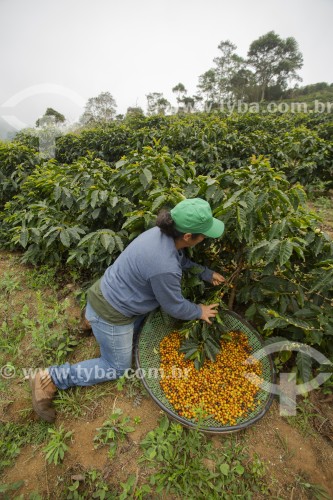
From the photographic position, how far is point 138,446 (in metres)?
1.81

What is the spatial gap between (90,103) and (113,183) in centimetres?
4128

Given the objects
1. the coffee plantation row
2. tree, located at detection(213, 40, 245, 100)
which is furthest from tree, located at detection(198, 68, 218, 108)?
the coffee plantation row

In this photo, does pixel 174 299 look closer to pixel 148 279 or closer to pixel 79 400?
pixel 148 279

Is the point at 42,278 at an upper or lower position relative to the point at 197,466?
upper

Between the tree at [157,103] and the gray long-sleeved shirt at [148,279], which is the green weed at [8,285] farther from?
the tree at [157,103]

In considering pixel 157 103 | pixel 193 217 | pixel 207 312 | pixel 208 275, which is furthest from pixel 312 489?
pixel 157 103

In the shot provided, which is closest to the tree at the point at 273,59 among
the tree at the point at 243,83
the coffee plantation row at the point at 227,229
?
the tree at the point at 243,83

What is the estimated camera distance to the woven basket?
5.96ft

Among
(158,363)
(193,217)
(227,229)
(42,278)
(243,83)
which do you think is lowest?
(158,363)

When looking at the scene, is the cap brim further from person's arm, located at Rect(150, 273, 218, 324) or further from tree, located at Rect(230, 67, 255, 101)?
tree, located at Rect(230, 67, 255, 101)

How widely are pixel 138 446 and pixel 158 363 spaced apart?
549 mm

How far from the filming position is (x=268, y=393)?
1965mm

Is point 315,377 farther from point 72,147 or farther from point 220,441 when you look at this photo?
point 72,147

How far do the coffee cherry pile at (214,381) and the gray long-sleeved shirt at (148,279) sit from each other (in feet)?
1.64
